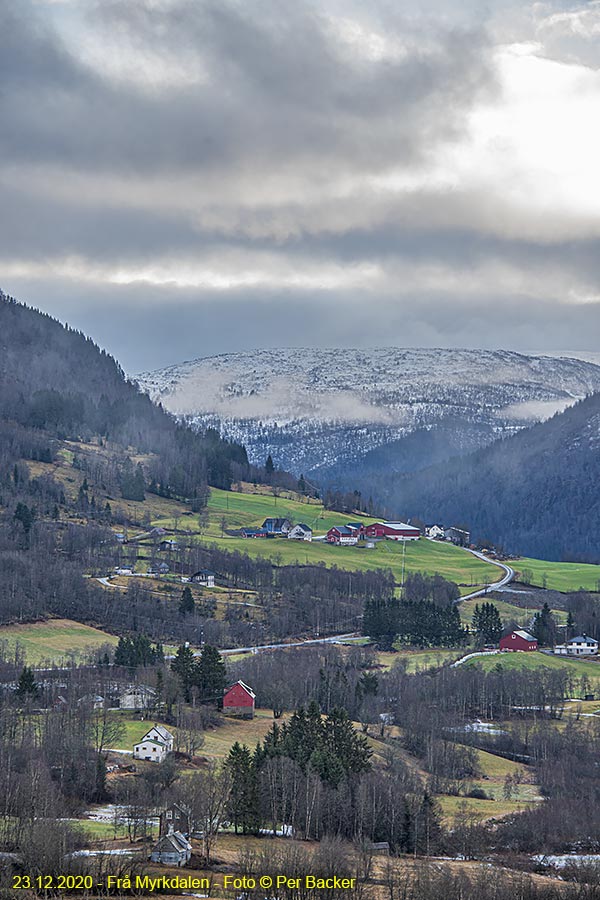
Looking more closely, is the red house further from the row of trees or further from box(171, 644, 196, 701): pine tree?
the row of trees

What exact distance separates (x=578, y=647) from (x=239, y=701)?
65.8m

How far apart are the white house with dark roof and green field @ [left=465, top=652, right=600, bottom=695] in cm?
482

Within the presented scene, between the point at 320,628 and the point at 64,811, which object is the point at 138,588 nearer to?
the point at 320,628

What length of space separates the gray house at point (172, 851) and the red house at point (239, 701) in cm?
5035

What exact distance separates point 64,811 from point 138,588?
98.0m

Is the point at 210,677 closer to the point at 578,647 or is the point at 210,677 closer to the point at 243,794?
the point at 243,794

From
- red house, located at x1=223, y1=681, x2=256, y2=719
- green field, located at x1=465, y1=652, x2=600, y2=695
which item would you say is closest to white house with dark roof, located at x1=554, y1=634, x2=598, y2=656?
green field, located at x1=465, y1=652, x2=600, y2=695

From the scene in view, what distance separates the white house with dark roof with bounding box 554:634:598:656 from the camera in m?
164

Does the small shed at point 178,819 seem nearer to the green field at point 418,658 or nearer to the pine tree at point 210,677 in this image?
the pine tree at point 210,677

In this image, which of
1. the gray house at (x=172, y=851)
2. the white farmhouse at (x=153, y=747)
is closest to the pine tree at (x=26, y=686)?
the white farmhouse at (x=153, y=747)

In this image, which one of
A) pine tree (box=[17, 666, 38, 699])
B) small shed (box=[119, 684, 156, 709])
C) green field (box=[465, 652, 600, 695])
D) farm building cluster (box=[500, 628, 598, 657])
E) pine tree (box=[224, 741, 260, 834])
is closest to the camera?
pine tree (box=[224, 741, 260, 834])

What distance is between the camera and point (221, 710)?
4616 inches

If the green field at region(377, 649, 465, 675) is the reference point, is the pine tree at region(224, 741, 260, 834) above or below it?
below

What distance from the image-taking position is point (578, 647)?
166m
